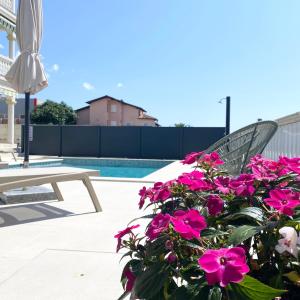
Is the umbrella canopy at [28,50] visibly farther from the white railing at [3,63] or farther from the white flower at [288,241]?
the white railing at [3,63]

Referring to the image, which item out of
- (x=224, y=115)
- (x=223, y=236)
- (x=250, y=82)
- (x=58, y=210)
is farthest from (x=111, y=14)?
(x=223, y=236)

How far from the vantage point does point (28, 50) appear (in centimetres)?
654

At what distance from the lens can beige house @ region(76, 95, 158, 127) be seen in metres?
46.7

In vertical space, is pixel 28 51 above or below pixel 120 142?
above

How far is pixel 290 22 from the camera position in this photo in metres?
9.62

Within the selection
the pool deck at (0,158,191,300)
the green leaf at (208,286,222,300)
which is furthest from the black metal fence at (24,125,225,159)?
the green leaf at (208,286,222,300)

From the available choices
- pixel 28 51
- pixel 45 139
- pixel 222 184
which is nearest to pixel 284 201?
pixel 222 184

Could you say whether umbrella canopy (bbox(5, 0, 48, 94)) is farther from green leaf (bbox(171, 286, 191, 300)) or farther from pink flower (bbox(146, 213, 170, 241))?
green leaf (bbox(171, 286, 191, 300))

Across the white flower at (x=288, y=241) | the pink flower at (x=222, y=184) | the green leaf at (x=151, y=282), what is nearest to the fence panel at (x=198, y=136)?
the pink flower at (x=222, y=184)

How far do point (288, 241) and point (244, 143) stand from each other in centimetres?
279

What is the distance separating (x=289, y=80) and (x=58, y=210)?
15973mm

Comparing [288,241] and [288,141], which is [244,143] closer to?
[288,141]

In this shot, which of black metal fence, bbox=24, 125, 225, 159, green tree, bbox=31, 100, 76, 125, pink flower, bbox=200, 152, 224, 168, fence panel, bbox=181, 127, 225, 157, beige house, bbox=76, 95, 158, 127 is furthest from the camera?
beige house, bbox=76, 95, 158, 127

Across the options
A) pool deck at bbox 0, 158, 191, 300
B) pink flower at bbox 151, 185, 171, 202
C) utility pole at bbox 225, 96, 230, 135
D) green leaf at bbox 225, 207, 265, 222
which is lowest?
pool deck at bbox 0, 158, 191, 300
